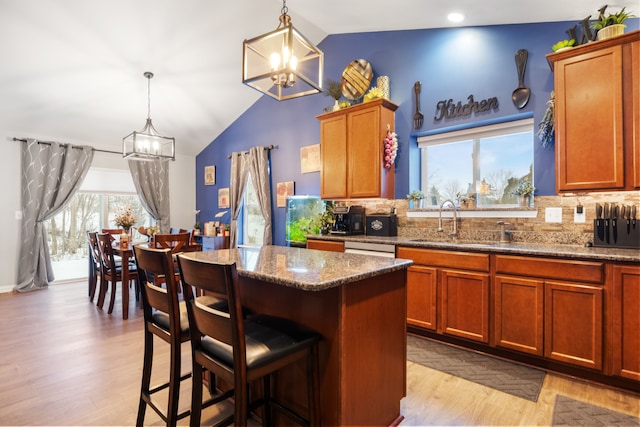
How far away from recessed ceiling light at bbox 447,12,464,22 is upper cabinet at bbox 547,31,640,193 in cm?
93

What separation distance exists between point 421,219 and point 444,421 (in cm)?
216

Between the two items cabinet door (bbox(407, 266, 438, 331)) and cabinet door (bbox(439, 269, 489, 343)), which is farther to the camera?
cabinet door (bbox(407, 266, 438, 331))

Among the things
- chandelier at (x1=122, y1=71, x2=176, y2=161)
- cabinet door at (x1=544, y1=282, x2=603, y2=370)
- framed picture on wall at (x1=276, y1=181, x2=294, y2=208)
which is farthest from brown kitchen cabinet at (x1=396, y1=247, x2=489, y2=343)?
chandelier at (x1=122, y1=71, x2=176, y2=161)

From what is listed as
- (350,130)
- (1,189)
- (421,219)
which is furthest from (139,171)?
(421,219)

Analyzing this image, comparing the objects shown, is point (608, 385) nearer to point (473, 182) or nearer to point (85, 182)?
point (473, 182)

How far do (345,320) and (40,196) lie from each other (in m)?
5.69

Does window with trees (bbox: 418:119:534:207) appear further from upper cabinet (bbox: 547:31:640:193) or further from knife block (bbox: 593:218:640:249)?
knife block (bbox: 593:218:640:249)

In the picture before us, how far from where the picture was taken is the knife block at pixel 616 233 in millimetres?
2398

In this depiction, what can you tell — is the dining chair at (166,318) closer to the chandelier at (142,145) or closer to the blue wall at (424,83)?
the chandelier at (142,145)

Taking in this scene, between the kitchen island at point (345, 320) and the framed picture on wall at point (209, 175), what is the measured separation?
489 cm

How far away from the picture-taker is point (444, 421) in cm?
186

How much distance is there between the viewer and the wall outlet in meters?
2.82

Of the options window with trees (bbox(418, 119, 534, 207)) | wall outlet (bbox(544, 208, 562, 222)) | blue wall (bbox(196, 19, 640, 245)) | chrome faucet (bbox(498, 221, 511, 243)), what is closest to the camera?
wall outlet (bbox(544, 208, 562, 222))

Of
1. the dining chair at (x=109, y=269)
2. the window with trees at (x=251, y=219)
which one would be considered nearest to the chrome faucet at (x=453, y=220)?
the window with trees at (x=251, y=219)
